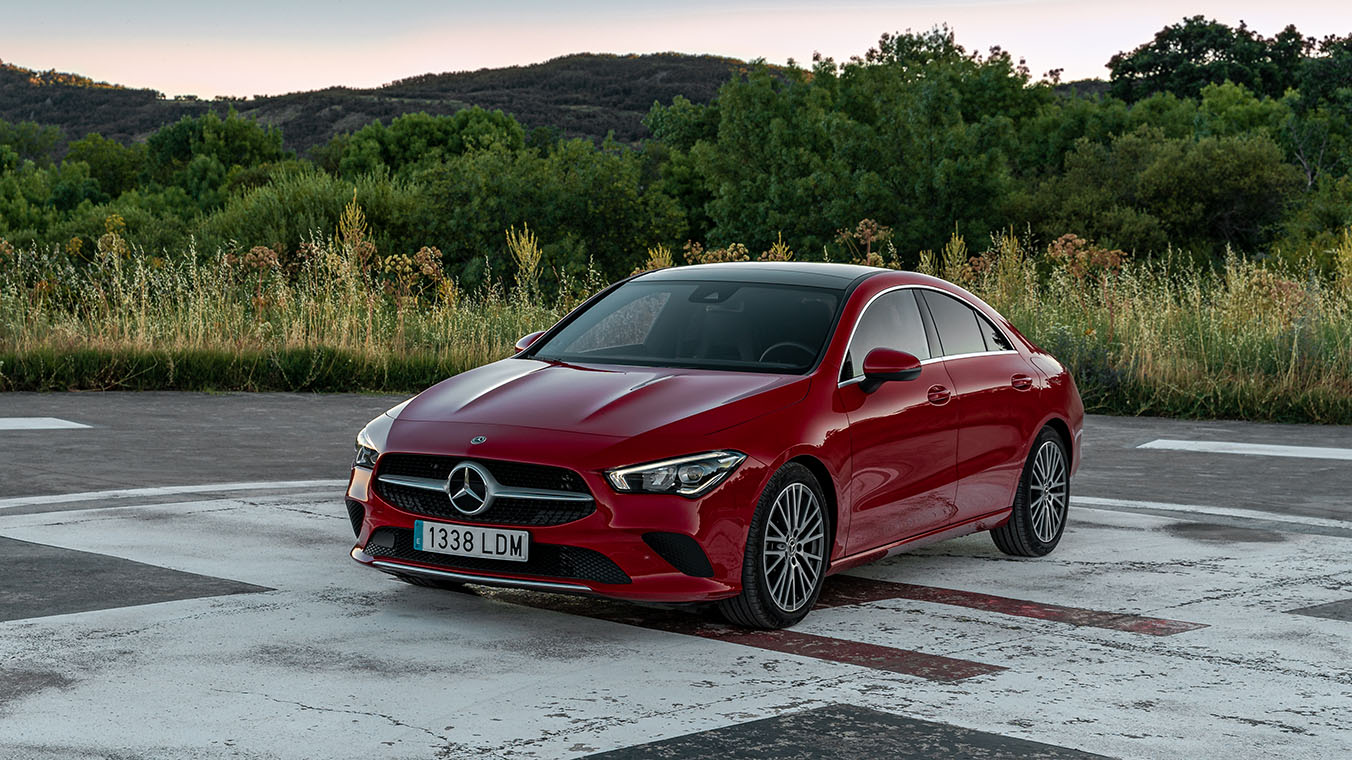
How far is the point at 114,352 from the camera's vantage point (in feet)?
61.3

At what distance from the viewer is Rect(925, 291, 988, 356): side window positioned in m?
8.71

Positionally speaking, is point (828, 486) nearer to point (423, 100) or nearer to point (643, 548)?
point (643, 548)

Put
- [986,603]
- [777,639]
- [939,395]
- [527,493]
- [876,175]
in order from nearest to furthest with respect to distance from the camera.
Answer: [527,493] < [777,639] < [986,603] < [939,395] < [876,175]

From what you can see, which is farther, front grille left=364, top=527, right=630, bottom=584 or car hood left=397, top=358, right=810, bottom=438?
car hood left=397, top=358, right=810, bottom=438

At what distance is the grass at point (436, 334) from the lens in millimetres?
18062

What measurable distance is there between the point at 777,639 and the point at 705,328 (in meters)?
1.85

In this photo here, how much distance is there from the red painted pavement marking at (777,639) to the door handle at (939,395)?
1.70 metres

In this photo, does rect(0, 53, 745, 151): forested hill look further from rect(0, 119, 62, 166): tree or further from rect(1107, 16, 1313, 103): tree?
rect(1107, 16, 1313, 103): tree

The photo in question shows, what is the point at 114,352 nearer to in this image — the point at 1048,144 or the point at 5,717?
the point at 5,717

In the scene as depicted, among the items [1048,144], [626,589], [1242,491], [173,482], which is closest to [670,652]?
[626,589]

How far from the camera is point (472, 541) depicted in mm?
6730

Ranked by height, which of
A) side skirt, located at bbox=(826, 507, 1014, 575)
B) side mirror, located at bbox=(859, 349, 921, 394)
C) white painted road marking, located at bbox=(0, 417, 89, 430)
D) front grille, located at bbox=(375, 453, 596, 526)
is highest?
side mirror, located at bbox=(859, 349, 921, 394)

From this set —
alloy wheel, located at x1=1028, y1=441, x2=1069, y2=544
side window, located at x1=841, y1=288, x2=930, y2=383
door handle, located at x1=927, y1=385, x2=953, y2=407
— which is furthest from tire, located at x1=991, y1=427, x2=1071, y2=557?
side window, located at x1=841, y1=288, x2=930, y2=383

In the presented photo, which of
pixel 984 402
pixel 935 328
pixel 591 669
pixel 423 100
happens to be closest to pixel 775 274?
pixel 935 328
